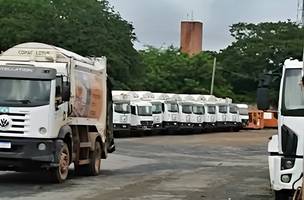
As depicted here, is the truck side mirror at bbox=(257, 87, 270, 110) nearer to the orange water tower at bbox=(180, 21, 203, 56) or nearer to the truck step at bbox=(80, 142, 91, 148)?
the truck step at bbox=(80, 142, 91, 148)

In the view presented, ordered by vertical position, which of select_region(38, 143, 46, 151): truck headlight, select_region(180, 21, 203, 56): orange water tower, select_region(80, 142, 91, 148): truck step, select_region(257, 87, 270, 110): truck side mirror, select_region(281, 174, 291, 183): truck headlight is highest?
select_region(180, 21, 203, 56): orange water tower

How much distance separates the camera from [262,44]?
93.6 metres

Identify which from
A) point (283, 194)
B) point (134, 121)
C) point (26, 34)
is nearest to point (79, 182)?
point (283, 194)

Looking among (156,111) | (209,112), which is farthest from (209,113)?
(156,111)

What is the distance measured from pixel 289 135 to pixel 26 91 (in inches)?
294

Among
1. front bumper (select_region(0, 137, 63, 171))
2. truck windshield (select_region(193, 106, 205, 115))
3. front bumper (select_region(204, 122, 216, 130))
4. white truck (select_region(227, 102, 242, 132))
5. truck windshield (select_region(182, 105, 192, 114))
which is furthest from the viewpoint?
white truck (select_region(227, 102, 242, 132))

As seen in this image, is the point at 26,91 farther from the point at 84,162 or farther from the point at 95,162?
the point at 95,162

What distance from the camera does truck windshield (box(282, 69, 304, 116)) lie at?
13180 mm

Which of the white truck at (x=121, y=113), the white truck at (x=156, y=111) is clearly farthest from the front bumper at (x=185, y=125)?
the white truck at (x=121, y=113)

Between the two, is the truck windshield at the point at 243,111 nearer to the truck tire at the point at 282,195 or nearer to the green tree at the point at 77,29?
the green tree at the point at 77,29

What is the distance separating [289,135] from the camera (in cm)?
1291

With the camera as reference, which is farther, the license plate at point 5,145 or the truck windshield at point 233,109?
the truck windshield at point 233,109

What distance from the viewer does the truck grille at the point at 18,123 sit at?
706 inches

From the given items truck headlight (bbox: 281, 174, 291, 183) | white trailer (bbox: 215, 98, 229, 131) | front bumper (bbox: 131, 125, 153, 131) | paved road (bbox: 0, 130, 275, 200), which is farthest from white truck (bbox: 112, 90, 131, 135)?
truck headlight (bbox: 281, 174, 291, 183)
